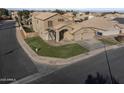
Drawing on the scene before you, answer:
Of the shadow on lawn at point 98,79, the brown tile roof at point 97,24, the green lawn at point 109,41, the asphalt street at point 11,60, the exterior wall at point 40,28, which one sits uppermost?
the brown tile roof at point 97,24

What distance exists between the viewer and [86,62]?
24344 mm

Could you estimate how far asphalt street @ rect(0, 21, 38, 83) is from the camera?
72.9 ft

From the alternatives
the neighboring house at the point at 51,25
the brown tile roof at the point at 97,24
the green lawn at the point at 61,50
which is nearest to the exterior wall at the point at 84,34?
the brown tile roof at the point at 97,24

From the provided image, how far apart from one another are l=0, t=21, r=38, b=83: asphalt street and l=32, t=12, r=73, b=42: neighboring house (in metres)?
4.00

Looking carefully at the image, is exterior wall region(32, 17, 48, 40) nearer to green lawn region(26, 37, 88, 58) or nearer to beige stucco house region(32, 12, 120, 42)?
beige stucco house region(32, 12, 120, 42)

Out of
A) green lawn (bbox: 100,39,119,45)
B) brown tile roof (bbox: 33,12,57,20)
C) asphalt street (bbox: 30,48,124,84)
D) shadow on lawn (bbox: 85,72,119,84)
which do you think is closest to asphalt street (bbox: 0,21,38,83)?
asphalt street (bbox: 30,48,124,84)

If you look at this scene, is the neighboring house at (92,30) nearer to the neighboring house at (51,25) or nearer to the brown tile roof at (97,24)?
the brown tile roof at (97,24)

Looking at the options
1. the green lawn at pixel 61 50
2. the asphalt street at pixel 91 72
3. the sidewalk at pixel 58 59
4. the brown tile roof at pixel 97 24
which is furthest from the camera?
the brown tile roof at pixel 97 24

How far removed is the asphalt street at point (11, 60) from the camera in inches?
875

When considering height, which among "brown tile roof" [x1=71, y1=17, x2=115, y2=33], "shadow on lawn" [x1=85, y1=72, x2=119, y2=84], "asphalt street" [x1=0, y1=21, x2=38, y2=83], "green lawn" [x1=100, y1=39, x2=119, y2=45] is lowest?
"shadow on lawn" [x1=85, y1=72, x2=119, y2=84]

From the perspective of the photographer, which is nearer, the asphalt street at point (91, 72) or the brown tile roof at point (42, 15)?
the asphalt street at point (91, 72)

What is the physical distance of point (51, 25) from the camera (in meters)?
28.5

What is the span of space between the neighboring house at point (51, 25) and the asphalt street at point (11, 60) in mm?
4004
